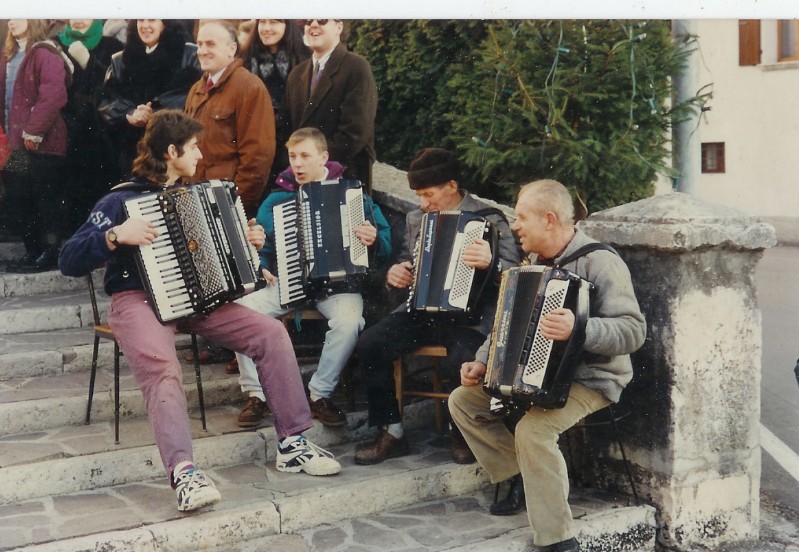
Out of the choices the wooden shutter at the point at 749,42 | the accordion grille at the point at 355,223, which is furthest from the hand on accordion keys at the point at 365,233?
the wooden shutter at the point at 749,42

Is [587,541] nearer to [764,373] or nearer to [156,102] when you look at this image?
[764,373]

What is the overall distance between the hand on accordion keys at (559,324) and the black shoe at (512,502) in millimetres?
887

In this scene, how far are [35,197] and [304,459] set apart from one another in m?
3.20

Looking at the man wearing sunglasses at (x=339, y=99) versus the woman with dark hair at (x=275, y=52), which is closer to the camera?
the man wearing sunglasses at (x=339, y=99)

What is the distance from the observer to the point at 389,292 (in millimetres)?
5609

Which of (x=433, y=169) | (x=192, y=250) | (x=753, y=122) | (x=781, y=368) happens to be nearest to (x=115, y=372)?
(x=192, y=250)

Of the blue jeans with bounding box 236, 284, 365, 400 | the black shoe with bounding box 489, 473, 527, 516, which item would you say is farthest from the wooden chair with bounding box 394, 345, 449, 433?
the black shoe with bounding box 489, 473, 527, 516

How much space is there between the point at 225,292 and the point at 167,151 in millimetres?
725

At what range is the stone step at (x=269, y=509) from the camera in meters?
3.73

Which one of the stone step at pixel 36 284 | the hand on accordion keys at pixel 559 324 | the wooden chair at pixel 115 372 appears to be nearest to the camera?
the hand on accordion keys at pixel 559 324

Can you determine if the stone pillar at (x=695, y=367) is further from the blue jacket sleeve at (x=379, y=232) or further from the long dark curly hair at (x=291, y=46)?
the long dark curly hair at (x=291, y=46)

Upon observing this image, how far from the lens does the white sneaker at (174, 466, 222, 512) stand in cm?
378

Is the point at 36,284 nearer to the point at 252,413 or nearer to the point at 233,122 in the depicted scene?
the point at 233,122

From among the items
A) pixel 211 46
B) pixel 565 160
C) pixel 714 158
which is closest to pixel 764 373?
pixel 714 158
